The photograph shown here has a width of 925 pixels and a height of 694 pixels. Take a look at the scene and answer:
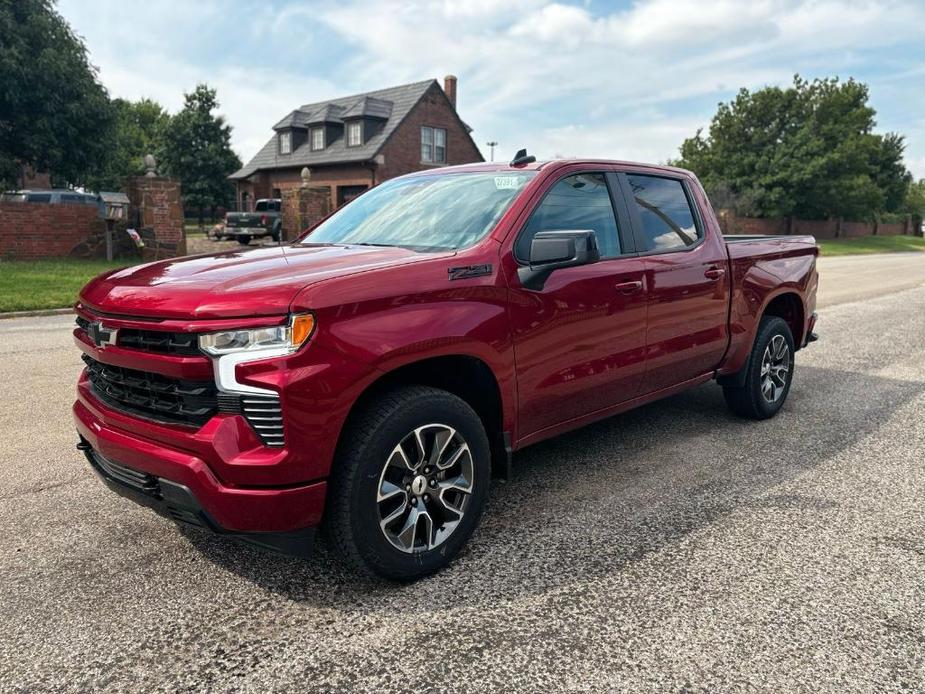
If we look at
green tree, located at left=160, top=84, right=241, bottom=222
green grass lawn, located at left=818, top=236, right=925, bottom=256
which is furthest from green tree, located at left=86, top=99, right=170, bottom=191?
green grass lawn, located at left=818, top=236, right=925, bottom=256

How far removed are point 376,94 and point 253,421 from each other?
4026cm

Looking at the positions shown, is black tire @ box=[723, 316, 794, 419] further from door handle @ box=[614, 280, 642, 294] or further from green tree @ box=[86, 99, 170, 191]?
green tree @ box=[86, 99, 170, 191]

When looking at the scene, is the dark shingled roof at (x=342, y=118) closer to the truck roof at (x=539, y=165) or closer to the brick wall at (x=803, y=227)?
the brick wall at (x=803, y=227)

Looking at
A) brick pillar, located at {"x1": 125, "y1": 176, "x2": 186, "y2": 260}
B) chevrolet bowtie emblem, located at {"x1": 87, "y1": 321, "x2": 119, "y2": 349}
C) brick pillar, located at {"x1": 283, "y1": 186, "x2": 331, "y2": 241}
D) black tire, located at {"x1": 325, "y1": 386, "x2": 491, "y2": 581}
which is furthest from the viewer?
brick pillar, located at {"x1": 283, "y1": 186, "x2": 331, "y2": 241}

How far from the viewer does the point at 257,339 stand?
8.57ft

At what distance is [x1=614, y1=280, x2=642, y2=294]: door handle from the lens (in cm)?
394

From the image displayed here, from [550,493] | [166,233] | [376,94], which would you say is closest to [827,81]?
[376,94]

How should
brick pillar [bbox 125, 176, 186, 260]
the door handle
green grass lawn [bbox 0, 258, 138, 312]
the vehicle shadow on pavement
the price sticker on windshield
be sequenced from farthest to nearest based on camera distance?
brick pillar [bbox 125, 176, 186, 260]
green grass lawn [bbox 0, 258, 138, 312]
the door handle
the price sticker on windshield
the vehicle shadow on pavement

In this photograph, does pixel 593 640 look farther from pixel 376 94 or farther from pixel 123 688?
pixel 376 94

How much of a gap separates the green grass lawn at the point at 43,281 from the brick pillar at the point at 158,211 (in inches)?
38.7

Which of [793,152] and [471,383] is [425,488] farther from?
[793,152]

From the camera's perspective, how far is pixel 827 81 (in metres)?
48.3

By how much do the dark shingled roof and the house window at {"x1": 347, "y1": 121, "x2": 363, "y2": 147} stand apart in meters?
0.28

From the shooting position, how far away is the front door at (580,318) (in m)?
3.46
